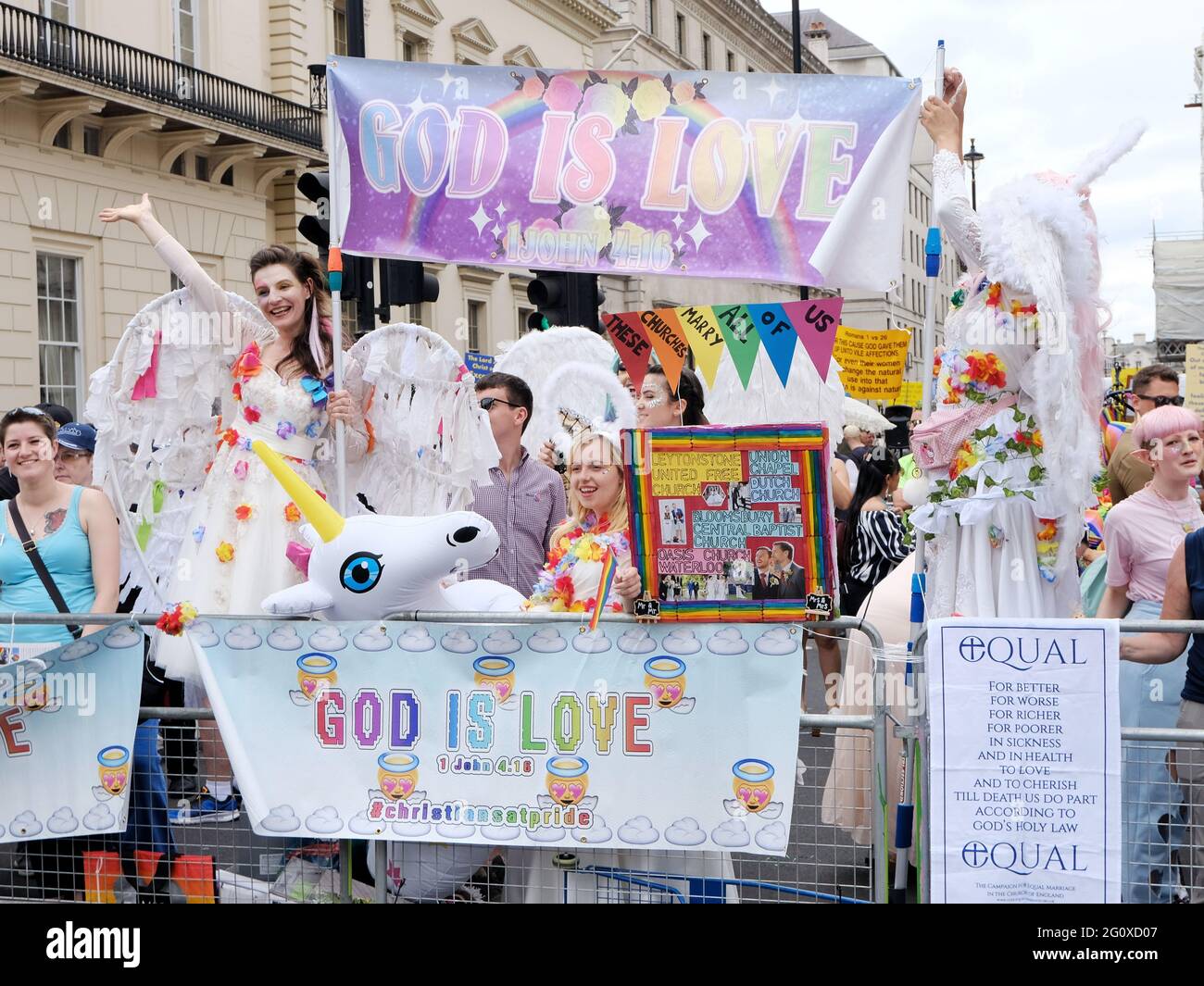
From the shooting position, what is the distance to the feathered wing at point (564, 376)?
8.05 metres

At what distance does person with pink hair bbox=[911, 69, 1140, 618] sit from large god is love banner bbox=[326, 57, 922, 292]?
28 centimetres

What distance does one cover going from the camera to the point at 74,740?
3.98 metres

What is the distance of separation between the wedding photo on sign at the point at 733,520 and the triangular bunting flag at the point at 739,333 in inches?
25.8

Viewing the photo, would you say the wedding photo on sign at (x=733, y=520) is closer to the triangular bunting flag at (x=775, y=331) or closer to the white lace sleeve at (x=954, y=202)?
the triangular bunting flag at (x=775, y=331)

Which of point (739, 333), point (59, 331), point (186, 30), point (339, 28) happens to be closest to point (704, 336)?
point (739, 333)

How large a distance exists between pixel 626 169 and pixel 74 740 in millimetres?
2402

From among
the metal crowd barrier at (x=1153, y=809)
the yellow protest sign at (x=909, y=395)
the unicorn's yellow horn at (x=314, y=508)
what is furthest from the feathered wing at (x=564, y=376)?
the yellow protest sign at (x=909, y=395)

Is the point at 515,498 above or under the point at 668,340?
under

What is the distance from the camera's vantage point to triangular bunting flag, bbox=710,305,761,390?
4.19m

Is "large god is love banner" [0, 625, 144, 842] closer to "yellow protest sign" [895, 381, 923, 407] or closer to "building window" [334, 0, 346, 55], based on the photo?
"yellow protest sign" [895, 381, 923, 407]

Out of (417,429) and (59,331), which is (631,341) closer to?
(417,429)

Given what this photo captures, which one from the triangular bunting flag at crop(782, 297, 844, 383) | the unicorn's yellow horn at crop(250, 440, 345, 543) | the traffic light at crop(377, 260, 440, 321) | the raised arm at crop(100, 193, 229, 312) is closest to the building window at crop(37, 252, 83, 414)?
the traffic light at crop(377, 260, 440, 321)

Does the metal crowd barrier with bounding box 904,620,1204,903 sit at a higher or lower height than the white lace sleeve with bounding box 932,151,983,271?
lower
